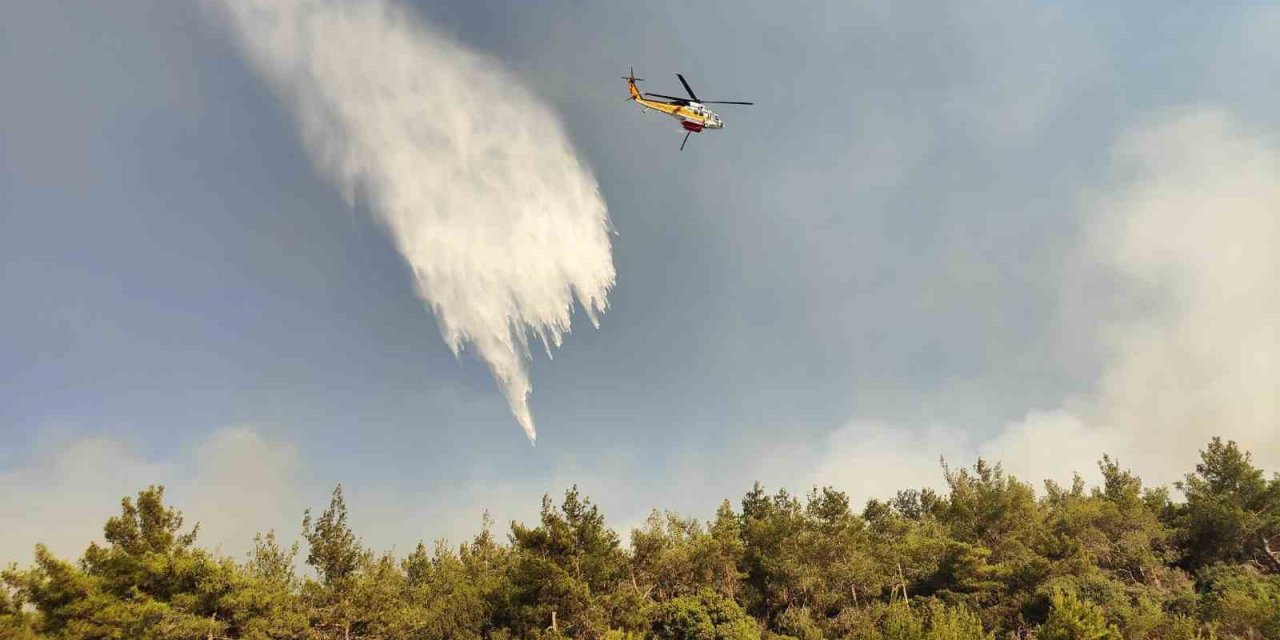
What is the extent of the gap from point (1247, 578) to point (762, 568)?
2151 inches

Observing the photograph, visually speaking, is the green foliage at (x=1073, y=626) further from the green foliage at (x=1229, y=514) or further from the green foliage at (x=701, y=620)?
the green foliage at (x=1229, y=514)

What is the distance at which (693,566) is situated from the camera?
6638 centimetres

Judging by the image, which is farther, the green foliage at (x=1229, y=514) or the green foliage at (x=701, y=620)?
the green foliage at (x=1229, y=514)

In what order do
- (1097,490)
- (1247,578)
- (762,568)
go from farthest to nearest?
(1097,490), (762,568), (1247,578)

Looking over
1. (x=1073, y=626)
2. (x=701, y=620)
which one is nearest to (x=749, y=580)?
(x=701, y=620)

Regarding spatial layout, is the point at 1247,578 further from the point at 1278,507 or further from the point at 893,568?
the point at 893,568

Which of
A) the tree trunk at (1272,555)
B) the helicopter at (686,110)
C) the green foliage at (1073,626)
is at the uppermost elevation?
the helicopter at (686,110)

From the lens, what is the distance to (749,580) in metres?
70.7

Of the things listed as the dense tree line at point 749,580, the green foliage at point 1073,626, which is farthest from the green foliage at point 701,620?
the green foliage at point 1073,626

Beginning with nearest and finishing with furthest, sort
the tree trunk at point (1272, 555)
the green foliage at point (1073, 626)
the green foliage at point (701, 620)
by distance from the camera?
the green foliage at point (1073, 626)
the green foliage at point (701, 620)
the tree trunk at point (1272, 555)

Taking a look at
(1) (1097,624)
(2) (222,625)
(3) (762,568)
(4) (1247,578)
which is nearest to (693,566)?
(3) (762,568)

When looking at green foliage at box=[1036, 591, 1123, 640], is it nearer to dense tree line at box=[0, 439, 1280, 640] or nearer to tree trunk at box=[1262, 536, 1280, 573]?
dense tree line at box=[0, 439, 1280, 640]

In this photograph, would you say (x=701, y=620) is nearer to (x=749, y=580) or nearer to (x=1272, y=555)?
(x=749, y=580)

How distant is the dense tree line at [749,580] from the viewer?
138 feet
